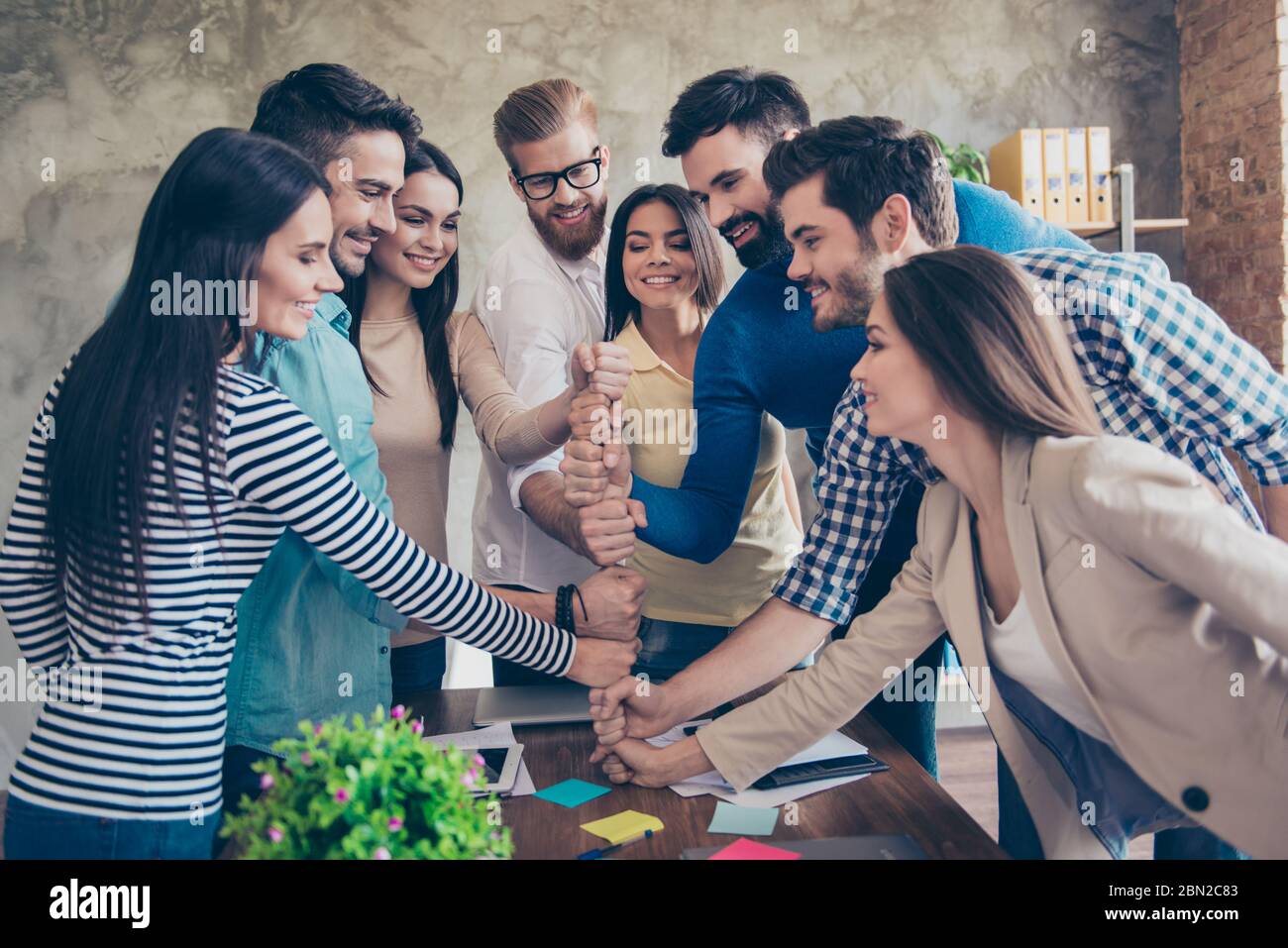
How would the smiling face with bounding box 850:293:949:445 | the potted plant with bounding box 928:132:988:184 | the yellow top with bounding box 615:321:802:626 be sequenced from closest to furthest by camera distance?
the smiling face with bounding box 850:293:949:445 → the yellow top with bounding box 615:321:802:626 → the potted plant with bounding box 928:132:988:184

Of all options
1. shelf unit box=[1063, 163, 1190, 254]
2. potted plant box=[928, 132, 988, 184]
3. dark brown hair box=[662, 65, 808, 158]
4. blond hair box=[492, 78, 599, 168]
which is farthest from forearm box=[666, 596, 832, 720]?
shelf unit box=[1063, 163, 1190, 254]

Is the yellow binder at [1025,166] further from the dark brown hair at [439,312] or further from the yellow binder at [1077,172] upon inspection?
the dark brown hair at [439,312]

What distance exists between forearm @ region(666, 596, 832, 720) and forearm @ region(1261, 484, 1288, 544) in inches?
27.8

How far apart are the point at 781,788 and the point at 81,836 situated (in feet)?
2.76

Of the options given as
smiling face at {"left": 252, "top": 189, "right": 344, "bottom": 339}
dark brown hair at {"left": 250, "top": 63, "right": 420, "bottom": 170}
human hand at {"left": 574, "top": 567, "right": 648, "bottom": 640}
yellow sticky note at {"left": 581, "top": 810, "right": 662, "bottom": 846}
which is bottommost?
yellow sticky note at {"left": 581, "top": 810, "right": 662, "bottom": 846}

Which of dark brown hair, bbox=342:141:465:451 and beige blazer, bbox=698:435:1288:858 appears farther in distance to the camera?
dark brown hair, bbox=342:141:465:451

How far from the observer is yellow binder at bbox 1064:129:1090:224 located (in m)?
3.82

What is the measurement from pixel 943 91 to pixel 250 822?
4.06 metres

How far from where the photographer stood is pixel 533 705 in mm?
1770

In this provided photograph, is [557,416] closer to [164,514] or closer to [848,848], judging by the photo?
[164,514]

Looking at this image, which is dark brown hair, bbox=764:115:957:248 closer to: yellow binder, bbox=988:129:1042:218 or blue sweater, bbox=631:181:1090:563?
blue sweater, bbox=631:181:1090:563

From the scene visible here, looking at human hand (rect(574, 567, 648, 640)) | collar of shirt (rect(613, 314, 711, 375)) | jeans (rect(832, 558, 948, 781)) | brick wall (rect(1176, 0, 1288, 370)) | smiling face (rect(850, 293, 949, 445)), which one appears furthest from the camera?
brick wall (rect(1176, 0, 1288, 370))

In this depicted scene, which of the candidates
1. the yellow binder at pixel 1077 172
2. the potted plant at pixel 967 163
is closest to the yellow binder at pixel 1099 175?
the yellow binder at pixel 1077 172
